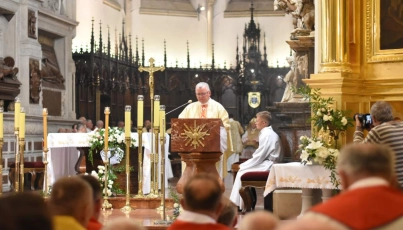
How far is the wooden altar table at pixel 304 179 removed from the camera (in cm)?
827

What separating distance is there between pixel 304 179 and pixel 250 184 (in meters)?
1.74

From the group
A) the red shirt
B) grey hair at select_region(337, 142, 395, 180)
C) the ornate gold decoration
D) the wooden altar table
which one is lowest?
the wooden altar table

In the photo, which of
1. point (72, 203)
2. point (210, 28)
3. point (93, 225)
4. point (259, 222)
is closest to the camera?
point (259, 222)

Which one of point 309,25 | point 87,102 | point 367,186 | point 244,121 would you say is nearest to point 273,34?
point 244,121

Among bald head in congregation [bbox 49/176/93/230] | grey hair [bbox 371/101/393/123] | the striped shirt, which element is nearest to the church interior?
grey hair [bbox 371/101/393/123]

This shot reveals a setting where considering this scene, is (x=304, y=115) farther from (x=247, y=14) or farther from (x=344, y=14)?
(x=247, y=14)

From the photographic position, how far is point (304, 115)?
12.0 metres

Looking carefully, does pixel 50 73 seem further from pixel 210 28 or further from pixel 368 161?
pixel 368 161

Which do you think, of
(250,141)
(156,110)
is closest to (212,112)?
(156,110)

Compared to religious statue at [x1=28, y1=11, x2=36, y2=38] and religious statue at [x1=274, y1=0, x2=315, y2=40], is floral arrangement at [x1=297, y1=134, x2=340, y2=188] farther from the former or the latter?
religious statue at [x1=28, y1=11, x2=36, y2=38]

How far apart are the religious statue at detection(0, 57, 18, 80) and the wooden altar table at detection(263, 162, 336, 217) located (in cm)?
820

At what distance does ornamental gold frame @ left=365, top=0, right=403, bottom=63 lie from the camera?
9469 mm

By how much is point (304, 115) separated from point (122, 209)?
3753mm

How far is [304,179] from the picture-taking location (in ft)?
27.6
